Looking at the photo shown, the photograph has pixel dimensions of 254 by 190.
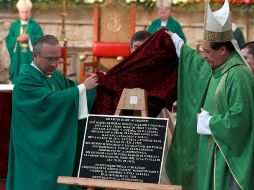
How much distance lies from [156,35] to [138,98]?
58cm

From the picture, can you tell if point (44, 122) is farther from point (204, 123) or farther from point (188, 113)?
point (204, 123)

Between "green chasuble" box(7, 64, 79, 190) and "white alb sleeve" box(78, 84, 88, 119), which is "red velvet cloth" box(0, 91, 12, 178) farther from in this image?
"white alb sleeve" box(78, 84, 88, 119)

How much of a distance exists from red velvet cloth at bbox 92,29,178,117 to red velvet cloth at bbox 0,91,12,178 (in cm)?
210

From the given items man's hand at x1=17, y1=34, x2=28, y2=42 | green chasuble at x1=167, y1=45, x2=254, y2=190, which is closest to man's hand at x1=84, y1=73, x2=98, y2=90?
green chasuble at x1=167, y1=45, x2=254, y2=190

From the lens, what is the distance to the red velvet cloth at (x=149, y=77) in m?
5.72

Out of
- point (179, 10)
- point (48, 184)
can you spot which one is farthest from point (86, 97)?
point (179, 10)

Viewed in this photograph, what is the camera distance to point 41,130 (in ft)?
18.3

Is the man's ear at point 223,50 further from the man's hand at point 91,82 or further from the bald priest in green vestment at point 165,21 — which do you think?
the bald priest in green vestment at point 165,21

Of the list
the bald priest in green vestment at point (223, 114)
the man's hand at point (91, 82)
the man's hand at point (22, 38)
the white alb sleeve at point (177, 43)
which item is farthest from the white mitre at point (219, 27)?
the man's hand at point (22, 38)

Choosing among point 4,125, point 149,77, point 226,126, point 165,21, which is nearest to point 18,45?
point 165,21

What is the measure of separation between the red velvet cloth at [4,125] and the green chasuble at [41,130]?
2.02 meters

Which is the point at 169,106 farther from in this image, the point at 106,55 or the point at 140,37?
the point at 106,55

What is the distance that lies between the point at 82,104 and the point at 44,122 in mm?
326

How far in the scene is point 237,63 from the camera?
15.6 feet
